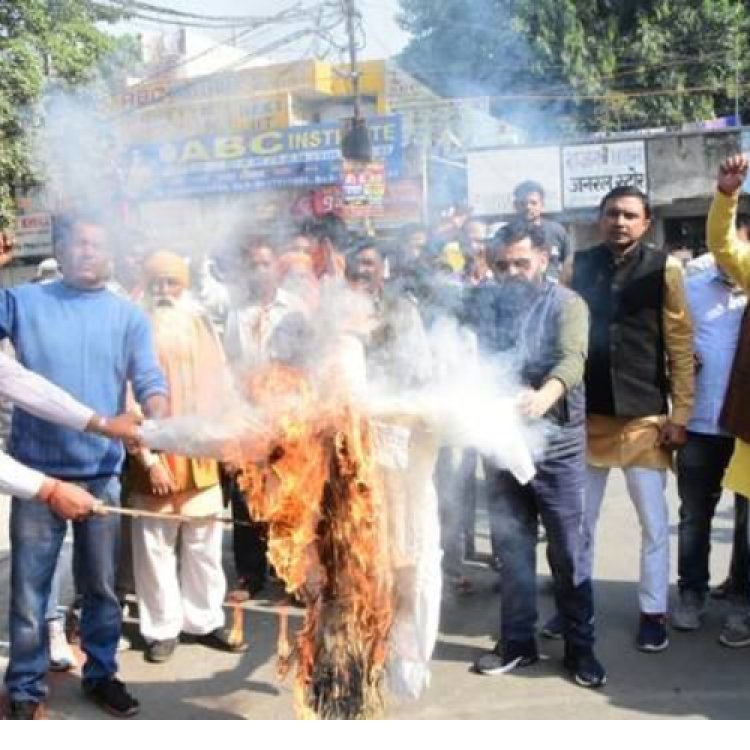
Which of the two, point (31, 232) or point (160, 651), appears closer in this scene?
point (160, 651)

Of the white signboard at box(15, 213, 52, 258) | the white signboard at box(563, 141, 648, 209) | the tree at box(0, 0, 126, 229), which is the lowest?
the white signboard at box(15, 213, 52, 258)

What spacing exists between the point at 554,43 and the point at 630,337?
7.61ft

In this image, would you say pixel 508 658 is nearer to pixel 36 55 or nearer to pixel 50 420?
pixel 50 420

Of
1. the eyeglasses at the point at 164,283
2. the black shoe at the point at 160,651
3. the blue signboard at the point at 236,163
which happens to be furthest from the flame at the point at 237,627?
the blue signboard at the point at 236,163

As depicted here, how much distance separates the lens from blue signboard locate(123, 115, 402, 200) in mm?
5570

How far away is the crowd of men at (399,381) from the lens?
136 inches

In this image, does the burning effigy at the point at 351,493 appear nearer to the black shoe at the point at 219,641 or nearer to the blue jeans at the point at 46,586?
the blue jeans at the point at 46,586

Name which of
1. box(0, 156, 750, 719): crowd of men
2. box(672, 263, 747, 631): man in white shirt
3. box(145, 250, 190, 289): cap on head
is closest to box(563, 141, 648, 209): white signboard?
box(0, 156, 750, 719): crowd of men

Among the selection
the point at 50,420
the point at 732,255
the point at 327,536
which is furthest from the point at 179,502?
the point at 732,255

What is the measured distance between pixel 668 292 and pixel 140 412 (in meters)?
2.31

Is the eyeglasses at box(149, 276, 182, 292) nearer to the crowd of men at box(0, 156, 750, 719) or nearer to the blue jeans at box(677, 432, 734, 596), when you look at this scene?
the crowd of men at box(0, 156, 750, 719)

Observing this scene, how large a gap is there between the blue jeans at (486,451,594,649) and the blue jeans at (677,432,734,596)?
0.74 metres

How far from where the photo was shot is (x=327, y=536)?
3.07m
